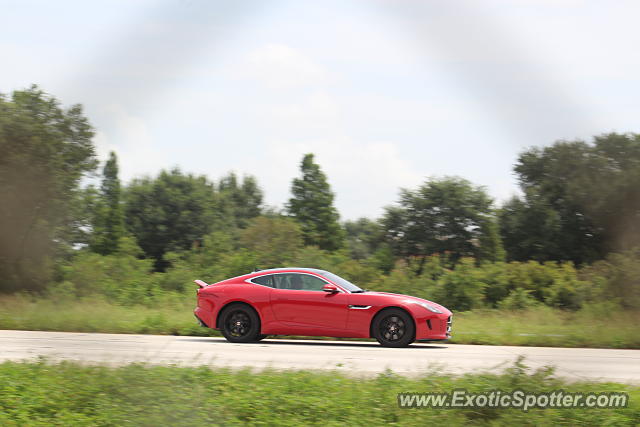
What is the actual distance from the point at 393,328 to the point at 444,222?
22.5 m

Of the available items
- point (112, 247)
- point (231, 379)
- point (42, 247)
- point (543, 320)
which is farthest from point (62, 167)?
point (112, 247)

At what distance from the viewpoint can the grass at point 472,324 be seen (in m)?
15.2

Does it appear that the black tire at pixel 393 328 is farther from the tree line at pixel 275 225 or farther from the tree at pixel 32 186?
the tree at pixel 32 186

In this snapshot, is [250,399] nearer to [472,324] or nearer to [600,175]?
[600,175]

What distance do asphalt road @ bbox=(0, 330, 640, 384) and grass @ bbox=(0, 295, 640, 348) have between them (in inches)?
32.6

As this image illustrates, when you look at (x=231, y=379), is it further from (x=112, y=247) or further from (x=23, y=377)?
(x=112, y=247)

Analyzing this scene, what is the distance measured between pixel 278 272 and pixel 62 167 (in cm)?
1209

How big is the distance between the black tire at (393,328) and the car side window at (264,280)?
86.0 inches

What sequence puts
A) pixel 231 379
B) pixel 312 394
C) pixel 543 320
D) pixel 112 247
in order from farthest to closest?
pixel 112 247 → pixel 543 320 → pixel 231 379 → pixel 312 394

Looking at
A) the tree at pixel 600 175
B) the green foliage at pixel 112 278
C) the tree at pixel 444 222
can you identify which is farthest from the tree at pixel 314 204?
the tree at pixel 600 175

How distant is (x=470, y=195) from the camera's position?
33.3 metres

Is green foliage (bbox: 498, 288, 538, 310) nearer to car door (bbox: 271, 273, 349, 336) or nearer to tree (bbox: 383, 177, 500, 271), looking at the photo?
tree (bbox: 383, 177, 500, 271)

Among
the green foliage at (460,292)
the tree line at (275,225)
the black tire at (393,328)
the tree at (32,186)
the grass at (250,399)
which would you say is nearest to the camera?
the grass at (250,399)

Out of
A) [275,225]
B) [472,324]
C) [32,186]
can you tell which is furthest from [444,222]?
[32,186]
